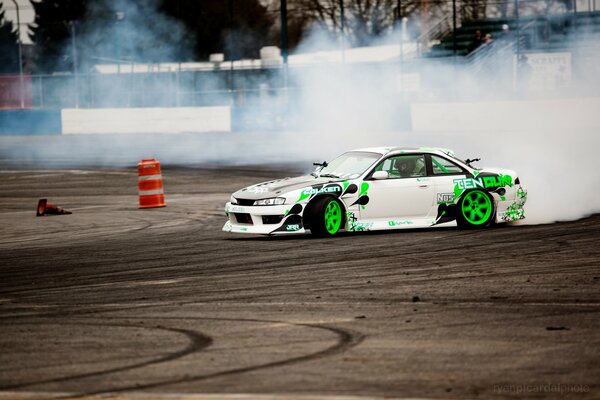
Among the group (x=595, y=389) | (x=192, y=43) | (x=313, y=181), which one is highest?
(x=192, y=43)

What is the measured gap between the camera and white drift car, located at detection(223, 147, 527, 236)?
13258 millimetres

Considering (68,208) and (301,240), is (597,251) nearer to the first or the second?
(301,240)

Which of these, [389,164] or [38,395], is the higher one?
[389,164]

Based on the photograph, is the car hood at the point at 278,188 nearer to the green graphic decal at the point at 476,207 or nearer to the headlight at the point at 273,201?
the headlight at the point at 273,201

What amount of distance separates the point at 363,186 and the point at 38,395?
8085mm

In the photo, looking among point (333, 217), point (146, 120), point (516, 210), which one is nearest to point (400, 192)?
point (333, 217)

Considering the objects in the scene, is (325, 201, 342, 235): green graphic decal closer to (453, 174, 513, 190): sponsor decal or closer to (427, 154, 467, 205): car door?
(427, 154, 467, 205): car door

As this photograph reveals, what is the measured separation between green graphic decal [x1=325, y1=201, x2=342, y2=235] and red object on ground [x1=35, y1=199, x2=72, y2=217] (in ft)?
19.7

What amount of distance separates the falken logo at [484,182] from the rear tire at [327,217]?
1.63 meters

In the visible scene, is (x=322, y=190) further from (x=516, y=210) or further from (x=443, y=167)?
(x=516, y=210)

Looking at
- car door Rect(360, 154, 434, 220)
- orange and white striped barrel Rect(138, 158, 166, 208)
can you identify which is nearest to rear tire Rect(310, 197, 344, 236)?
car door Rect(360, 154, 434, 220)

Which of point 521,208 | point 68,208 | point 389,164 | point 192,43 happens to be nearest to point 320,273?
point 389,164

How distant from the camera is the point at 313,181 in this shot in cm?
1362

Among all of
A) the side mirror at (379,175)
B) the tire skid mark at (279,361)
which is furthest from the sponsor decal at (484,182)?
the tire skid mark at (279,361)
